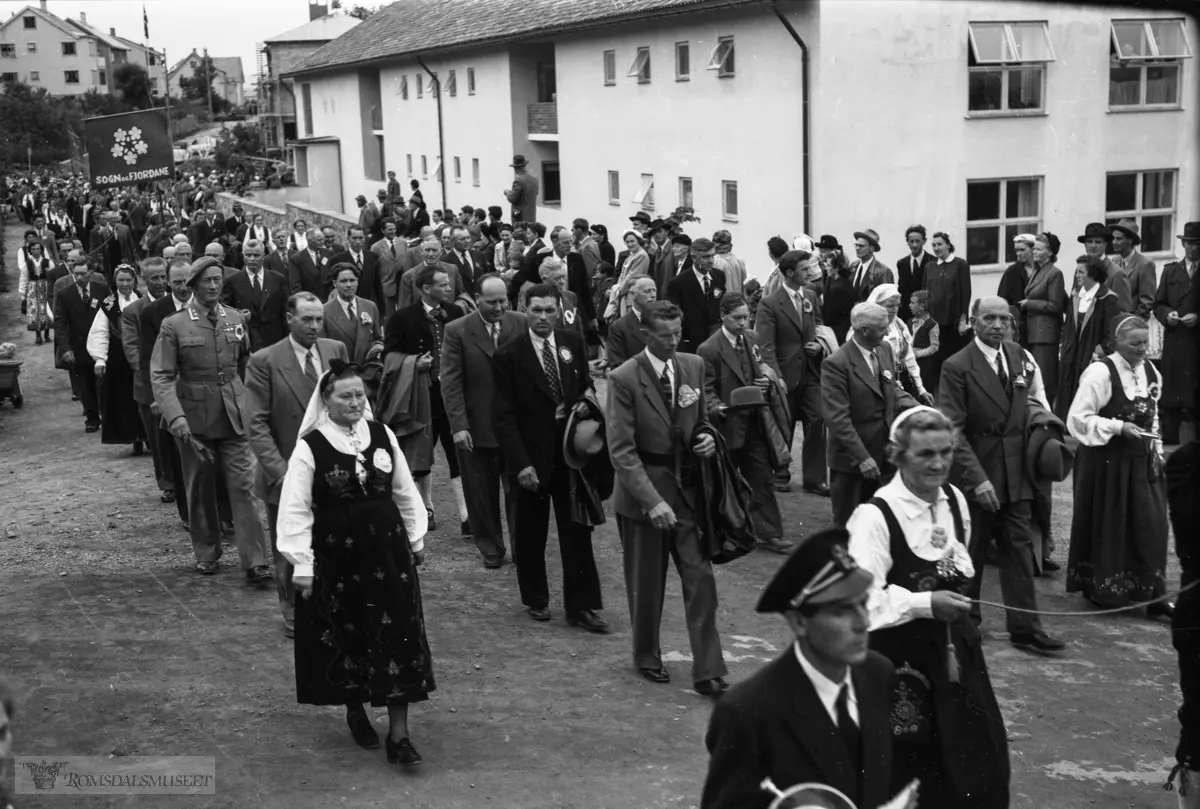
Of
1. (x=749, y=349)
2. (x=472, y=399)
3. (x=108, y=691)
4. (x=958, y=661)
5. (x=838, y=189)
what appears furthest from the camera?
(x=838, y=189)

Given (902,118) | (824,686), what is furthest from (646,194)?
(824,686)

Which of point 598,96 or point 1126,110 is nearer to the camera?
point 1126,110

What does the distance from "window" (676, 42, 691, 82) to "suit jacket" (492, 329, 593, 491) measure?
1580cm

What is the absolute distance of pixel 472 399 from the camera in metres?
9.71

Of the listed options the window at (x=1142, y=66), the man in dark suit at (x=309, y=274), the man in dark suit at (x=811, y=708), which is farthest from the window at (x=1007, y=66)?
the man in dark suit at (x=811, y=708)

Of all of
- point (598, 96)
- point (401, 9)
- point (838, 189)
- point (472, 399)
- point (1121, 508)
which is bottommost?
point (1121, 508)

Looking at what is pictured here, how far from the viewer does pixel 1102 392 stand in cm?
855

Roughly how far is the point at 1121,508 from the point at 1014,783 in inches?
114

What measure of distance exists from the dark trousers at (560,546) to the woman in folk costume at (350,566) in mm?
2069

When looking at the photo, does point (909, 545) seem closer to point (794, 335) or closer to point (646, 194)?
point (794, 335)

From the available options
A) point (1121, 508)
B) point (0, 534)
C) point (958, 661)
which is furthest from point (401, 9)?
point (958, 661)

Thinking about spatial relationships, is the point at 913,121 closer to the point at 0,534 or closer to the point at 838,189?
the point at 838,189

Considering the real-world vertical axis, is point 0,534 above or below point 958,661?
below

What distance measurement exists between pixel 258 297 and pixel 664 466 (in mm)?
7262
